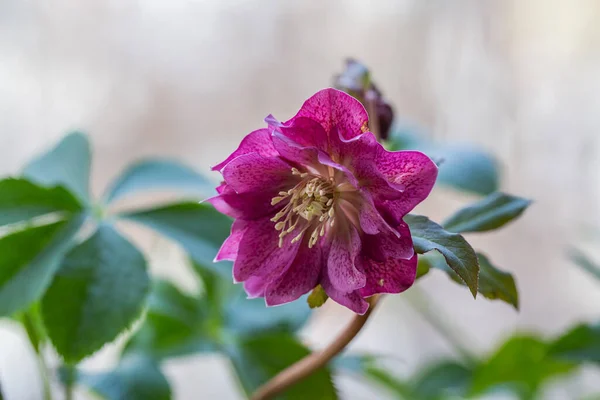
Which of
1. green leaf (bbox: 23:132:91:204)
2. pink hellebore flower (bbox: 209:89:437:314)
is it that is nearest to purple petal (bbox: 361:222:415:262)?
pink hellebore flower (bbox: 209:89:437:314)

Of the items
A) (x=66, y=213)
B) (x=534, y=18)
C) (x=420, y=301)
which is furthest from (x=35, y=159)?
(x=534, y=18)

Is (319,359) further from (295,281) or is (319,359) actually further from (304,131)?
(304,131)

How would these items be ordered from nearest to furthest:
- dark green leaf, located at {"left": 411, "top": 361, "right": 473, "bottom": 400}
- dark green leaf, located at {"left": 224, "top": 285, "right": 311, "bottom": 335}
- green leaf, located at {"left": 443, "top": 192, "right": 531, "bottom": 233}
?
green leaf, located at {"left": 443, "top": 192, "right": 531, "bottom": 233}, dark green leaf, located at {"left": 224, "top": 285, "right": 311, "bottom": 335}, dark green leaf, located at {"left": 411, "top": 361, "right": 473, "bottom": 400}

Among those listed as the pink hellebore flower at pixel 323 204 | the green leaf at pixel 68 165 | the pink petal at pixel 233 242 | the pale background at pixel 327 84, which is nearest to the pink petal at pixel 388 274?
the pink hellebore flower at pixel 323 204

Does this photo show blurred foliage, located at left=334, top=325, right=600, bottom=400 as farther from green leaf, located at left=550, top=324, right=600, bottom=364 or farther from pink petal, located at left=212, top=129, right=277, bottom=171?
pink petal, located at left=212, top=129, right=277, bottom=171

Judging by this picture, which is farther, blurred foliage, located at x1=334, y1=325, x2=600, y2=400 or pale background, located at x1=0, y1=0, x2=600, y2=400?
pale background, located at x1=0, y1=0, x2=600, y2=400

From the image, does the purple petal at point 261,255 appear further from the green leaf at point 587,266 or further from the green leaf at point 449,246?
the green leaf at point 587,266
